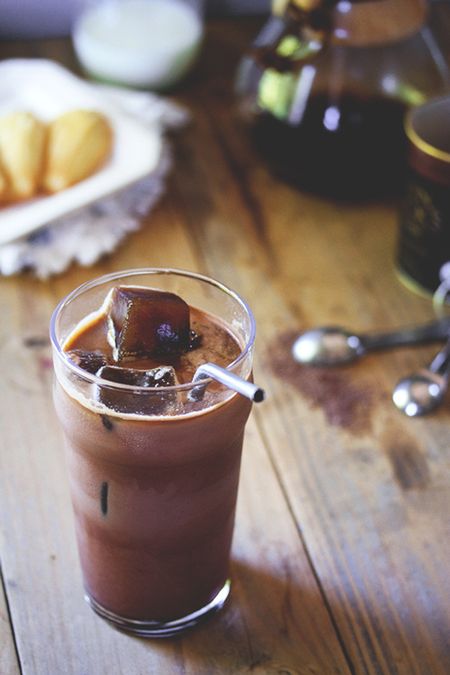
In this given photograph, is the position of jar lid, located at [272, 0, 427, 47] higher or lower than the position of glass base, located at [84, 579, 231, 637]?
higher

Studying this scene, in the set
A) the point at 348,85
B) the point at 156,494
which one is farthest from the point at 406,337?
the point at 156,494

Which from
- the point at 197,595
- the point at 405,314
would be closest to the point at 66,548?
the point at 197,595

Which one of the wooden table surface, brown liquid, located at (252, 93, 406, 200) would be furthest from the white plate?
brown liquid, located at (252, 93, 406, 200)

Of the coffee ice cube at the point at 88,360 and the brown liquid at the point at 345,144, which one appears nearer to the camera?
the coffee ice cube at the point at 88,360

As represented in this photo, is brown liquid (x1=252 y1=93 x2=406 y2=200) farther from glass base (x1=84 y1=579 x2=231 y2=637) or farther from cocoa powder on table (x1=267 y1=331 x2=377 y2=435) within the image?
glass base (x1=84 y1=579 x2=231 y2=637)

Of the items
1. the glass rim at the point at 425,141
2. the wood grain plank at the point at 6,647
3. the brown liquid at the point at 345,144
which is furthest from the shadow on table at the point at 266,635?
the brown liquid at the point at 345,144

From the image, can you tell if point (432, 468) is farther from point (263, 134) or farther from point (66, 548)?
point (263, 134)

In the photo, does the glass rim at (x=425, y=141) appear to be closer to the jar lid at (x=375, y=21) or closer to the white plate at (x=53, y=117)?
the jar lid at (x=375, y=21)
